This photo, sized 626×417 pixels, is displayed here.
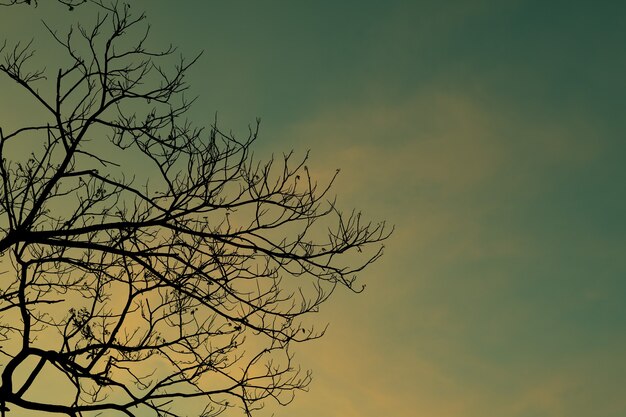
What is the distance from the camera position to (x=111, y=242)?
744cm

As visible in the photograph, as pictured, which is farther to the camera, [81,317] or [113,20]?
[81,317]

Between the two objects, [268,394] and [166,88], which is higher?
[166,88]

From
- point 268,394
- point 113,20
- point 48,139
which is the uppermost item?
point 113,20

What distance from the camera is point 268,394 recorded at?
8.23 meters

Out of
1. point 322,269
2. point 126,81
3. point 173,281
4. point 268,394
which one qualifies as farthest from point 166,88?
point 268,394

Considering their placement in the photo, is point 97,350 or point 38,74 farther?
point 97,350

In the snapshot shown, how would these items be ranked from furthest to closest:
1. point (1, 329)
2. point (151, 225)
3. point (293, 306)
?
point (1, 329) < point (293, 306) < point (151, 225)

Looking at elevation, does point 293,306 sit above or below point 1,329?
below

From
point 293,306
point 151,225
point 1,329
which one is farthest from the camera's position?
point 1,329

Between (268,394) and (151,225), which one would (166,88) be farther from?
(268,394)

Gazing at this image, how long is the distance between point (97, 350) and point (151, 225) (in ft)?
5.48

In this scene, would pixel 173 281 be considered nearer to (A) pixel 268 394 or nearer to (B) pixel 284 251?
(B) pixel 284 251

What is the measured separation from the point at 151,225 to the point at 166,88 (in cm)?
144

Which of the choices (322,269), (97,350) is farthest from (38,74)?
(322,269)
